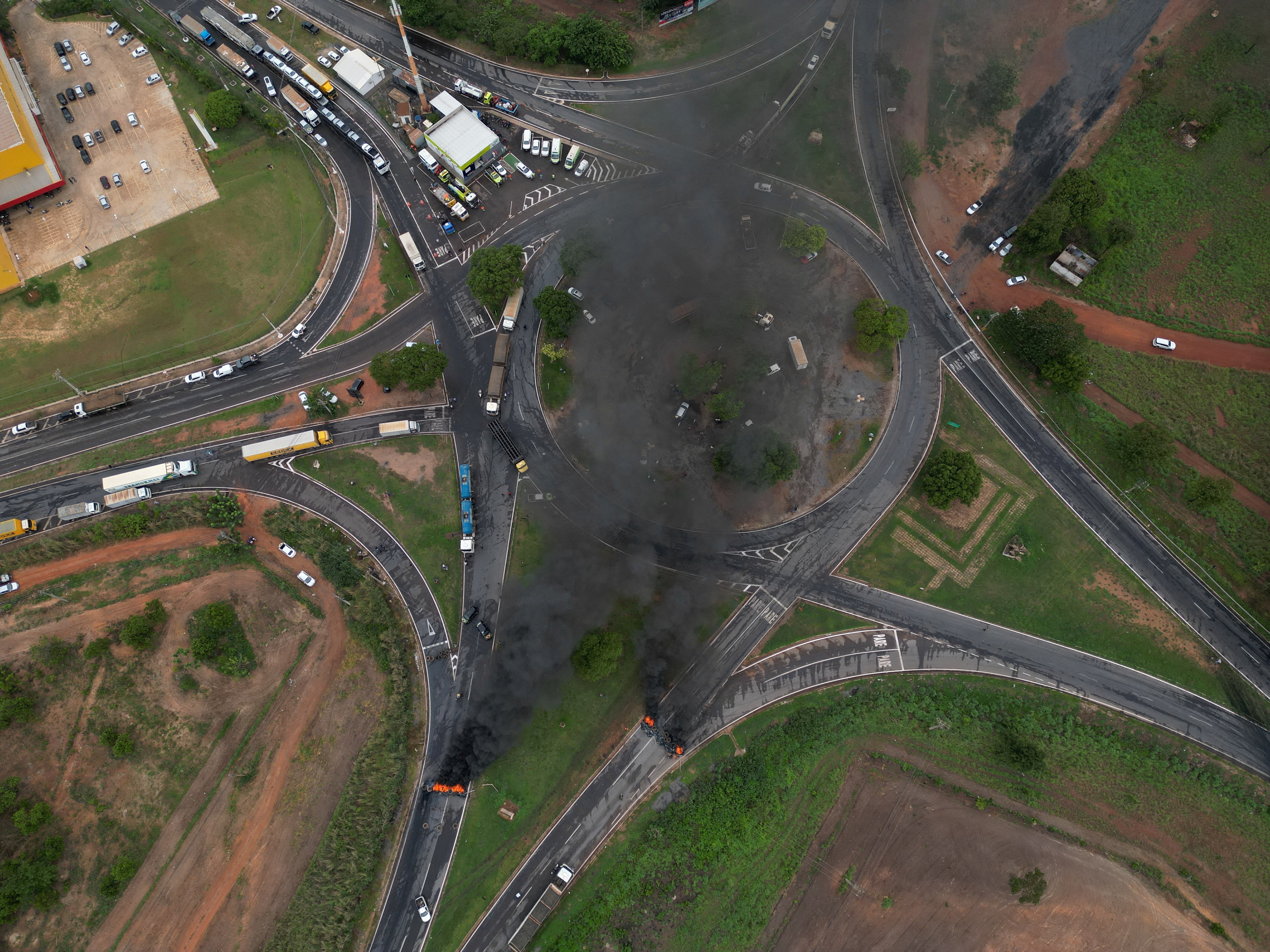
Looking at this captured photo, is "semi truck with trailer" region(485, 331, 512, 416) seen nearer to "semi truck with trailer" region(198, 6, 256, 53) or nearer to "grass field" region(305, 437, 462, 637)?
"grass field" region(305, 437, 462, 637)

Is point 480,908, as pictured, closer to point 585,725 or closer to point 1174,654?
point 585,725

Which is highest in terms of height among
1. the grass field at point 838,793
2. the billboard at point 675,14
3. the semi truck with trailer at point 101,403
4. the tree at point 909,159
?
the billboard at point 675,14

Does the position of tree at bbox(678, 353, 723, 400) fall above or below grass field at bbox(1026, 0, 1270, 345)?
below

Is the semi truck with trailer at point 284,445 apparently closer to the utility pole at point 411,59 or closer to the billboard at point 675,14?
the utility pole at point 411,59

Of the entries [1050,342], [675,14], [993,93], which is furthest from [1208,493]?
[675,14]

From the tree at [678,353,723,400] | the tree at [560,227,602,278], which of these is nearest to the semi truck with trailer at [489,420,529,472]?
the tree at [678,353,723,400]

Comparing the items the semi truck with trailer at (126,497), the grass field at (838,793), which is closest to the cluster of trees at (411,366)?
the semi truck with trailer at (126,497)
